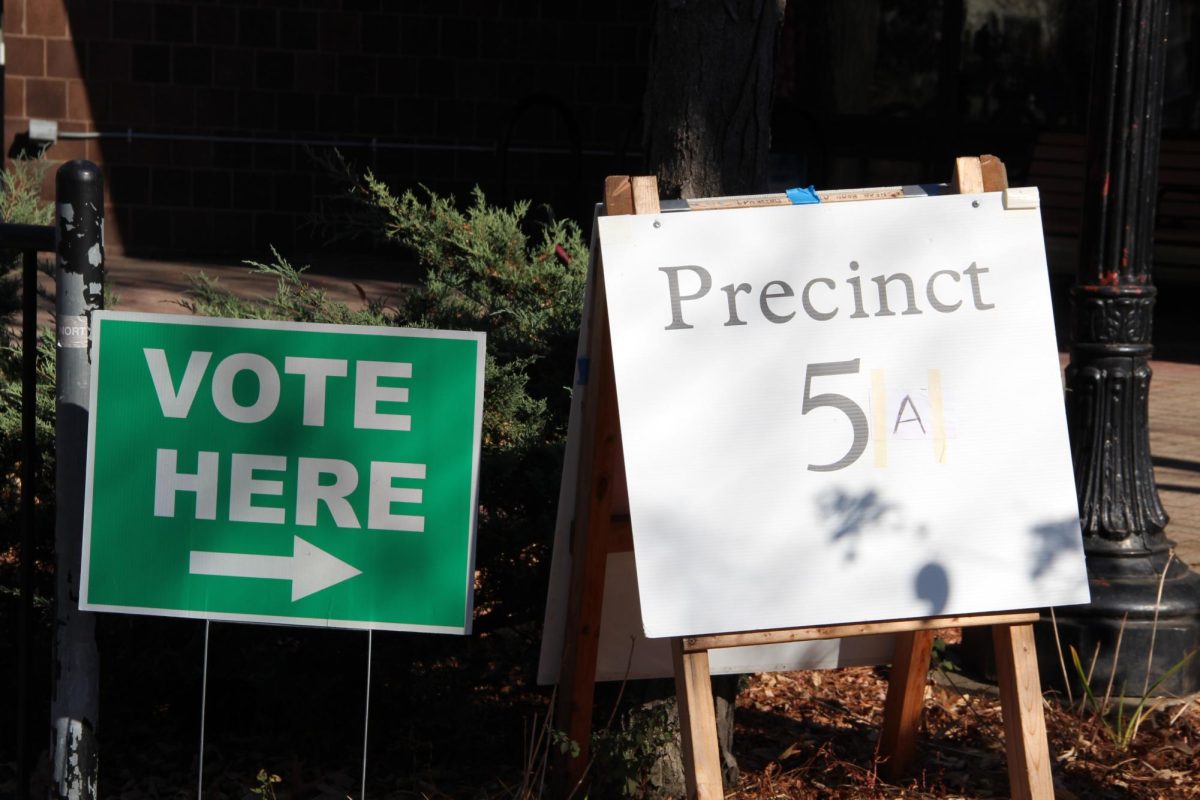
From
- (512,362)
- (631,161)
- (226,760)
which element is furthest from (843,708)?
(631,161)

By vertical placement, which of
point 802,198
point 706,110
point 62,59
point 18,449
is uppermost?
point 62,59

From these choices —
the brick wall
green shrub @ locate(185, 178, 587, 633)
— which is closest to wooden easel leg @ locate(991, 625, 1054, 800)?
green shrub @ locate(185, 178, 587, 633)

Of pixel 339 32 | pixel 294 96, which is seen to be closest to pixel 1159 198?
pixel 339 32

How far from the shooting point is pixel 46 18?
10.6 m

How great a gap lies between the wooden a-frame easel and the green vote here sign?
268 mm

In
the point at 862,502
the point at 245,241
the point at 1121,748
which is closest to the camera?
the point at 862,502

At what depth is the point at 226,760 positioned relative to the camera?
3707 millimetres

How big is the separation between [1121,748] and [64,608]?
102 inches

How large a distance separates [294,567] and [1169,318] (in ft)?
32.1

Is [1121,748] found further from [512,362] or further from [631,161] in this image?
[631,161]

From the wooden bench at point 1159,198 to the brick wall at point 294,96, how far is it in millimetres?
3431

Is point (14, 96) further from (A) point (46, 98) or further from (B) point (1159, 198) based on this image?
(B) point (1159, 198)

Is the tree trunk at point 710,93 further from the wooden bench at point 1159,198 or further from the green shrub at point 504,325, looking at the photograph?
the wooden bench at point 1159,198

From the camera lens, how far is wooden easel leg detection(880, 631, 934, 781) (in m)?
3.30
